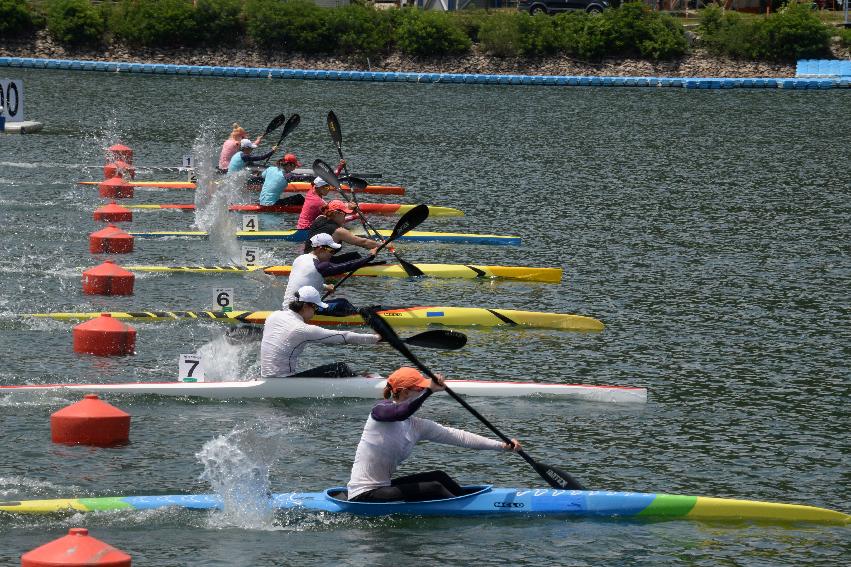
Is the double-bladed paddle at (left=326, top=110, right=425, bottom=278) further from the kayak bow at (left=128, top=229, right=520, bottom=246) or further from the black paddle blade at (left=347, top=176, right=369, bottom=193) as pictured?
the kayak bow at (left=128, top=229, right=520, bottom=246)

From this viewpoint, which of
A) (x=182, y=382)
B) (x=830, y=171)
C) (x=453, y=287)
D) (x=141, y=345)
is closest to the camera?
(x=182, y=382)

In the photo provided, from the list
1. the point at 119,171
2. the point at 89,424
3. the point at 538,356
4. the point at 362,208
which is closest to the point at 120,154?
the point at 119,171

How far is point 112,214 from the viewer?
31328 millimetres

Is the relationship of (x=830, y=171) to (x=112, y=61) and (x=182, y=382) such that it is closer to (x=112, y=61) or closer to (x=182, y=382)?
(x=182, y=382)

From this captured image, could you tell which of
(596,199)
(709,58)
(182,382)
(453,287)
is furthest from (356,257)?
(709,58)

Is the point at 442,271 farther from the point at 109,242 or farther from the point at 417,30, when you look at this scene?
the point at 417,30

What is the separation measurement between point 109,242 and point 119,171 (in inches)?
417

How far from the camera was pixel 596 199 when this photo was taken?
121 ft

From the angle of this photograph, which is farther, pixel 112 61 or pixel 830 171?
pixel 112 61

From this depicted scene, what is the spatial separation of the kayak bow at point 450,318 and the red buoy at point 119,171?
15732 mm

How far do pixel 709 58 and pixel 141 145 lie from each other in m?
42.9

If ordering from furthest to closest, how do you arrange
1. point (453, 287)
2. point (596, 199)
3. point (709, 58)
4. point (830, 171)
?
point (709, 58), point (830, 171), point (596, 199), point (453, 287)

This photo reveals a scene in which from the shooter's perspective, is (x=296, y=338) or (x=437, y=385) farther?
(x=296, y=338)

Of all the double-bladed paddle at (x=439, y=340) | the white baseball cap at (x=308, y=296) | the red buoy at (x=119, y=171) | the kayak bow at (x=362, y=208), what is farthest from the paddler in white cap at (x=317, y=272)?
the red buoy at (x=119, y=171)
